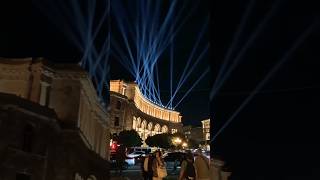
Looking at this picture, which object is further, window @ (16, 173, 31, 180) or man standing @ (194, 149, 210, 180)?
window @ (16, 173, 31, 180)

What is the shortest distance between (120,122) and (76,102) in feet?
233

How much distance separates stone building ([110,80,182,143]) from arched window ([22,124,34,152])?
171 ft

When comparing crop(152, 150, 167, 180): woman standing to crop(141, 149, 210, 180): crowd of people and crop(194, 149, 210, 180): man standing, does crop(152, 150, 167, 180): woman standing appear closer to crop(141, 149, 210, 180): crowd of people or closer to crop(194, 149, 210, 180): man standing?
crop(141, 149, 210, 180): crowd of people

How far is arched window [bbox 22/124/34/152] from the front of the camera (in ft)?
78.1

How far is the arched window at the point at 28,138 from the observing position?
23.8m

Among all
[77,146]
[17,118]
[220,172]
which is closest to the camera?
[220,172]

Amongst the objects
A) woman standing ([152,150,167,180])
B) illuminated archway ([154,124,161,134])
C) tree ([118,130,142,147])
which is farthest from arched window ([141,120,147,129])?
woman standing ([152,150,167,180])

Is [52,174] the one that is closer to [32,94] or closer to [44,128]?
[44,128]

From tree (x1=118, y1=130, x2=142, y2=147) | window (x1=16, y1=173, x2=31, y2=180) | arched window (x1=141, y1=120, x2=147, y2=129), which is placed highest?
arched window (x1=141, y1=120, x2=147, y2=129)

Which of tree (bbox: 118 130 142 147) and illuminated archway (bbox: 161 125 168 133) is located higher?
illuminated archway (bbox: 161 125 168 133)

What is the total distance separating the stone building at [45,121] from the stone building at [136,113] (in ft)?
146

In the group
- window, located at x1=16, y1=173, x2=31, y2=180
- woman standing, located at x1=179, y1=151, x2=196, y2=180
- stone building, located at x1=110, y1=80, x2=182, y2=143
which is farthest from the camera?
stone building, located at x1=110, y1=80, x2=182, y2=143

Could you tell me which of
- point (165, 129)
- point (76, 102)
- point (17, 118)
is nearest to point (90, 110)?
point (76, 102)

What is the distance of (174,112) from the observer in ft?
509
